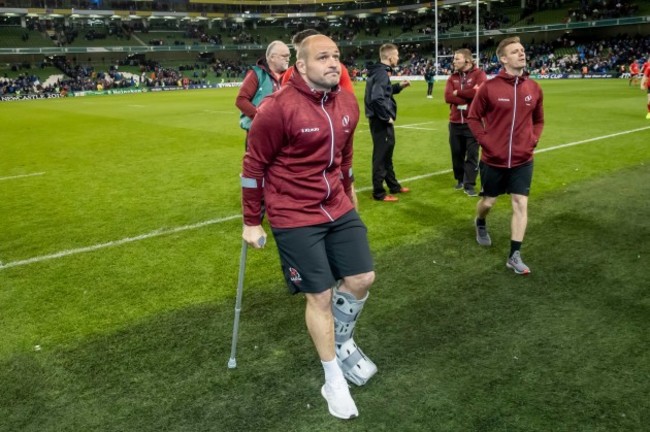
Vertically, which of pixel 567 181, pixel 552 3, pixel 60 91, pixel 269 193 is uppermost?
pixel 552 3

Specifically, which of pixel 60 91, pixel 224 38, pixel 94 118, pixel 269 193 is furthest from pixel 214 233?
pixel 224 38

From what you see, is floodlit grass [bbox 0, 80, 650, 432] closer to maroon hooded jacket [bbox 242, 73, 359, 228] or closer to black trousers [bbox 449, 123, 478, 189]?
black trousers [bbox 449, 123, 478, 189]

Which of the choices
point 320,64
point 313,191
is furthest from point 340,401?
point 320,64

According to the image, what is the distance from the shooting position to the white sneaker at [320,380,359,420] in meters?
3.38

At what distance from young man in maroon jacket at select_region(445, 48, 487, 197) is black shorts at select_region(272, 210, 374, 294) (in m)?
5.63

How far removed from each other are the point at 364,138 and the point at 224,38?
7298cm

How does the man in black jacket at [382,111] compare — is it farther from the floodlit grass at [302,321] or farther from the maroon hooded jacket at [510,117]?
the maroon hooded jacket at [510,117]

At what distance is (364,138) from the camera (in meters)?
15.3

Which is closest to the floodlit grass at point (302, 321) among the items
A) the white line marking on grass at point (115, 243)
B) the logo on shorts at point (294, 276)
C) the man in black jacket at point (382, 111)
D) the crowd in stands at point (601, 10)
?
the white line marking on grass at point (115, 243)

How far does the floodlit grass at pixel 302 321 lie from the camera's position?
11.4 feet

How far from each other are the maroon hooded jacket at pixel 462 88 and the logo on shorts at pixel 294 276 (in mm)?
6034

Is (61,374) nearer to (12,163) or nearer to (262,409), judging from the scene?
(262,409)

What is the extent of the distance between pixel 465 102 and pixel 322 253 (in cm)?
611

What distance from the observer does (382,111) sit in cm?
808
